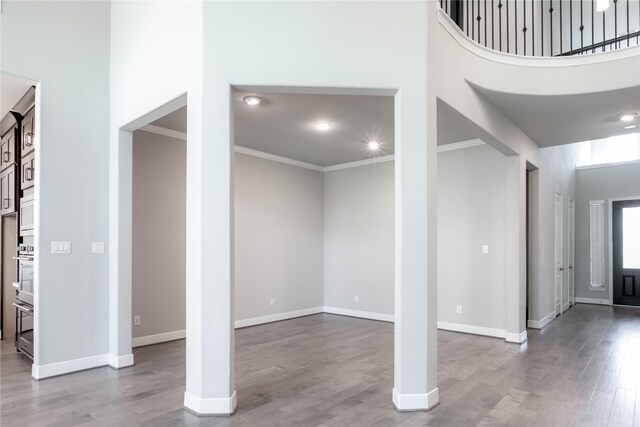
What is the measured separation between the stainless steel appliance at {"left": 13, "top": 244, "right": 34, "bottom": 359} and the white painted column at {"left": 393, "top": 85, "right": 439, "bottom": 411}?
3435mm

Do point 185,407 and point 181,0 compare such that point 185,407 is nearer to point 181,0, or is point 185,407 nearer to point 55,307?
point 55,307

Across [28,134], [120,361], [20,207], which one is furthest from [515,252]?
[20,207]

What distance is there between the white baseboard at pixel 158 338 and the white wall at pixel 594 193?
26.1 ft

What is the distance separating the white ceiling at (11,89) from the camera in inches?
139

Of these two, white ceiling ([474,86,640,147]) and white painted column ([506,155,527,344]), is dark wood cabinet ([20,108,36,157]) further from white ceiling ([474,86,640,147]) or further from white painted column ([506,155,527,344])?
white painted column ([506,155,527,344])

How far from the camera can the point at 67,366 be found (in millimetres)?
3648

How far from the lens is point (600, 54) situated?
154 inches

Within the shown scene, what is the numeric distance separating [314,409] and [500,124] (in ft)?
11.6

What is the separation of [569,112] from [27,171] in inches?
227

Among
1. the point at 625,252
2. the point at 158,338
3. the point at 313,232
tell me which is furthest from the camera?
the point at 625,252

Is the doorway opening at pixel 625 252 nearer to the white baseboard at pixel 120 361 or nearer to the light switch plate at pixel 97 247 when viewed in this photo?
the white baseboard at pixel 120 361

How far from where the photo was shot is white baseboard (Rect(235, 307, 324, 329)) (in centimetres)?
571

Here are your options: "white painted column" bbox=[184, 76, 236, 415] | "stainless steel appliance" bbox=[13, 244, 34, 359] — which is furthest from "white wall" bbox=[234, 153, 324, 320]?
"white painted column" bbox=[184, 76, 236, 415]

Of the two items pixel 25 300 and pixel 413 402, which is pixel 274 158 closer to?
pixel 25 300
